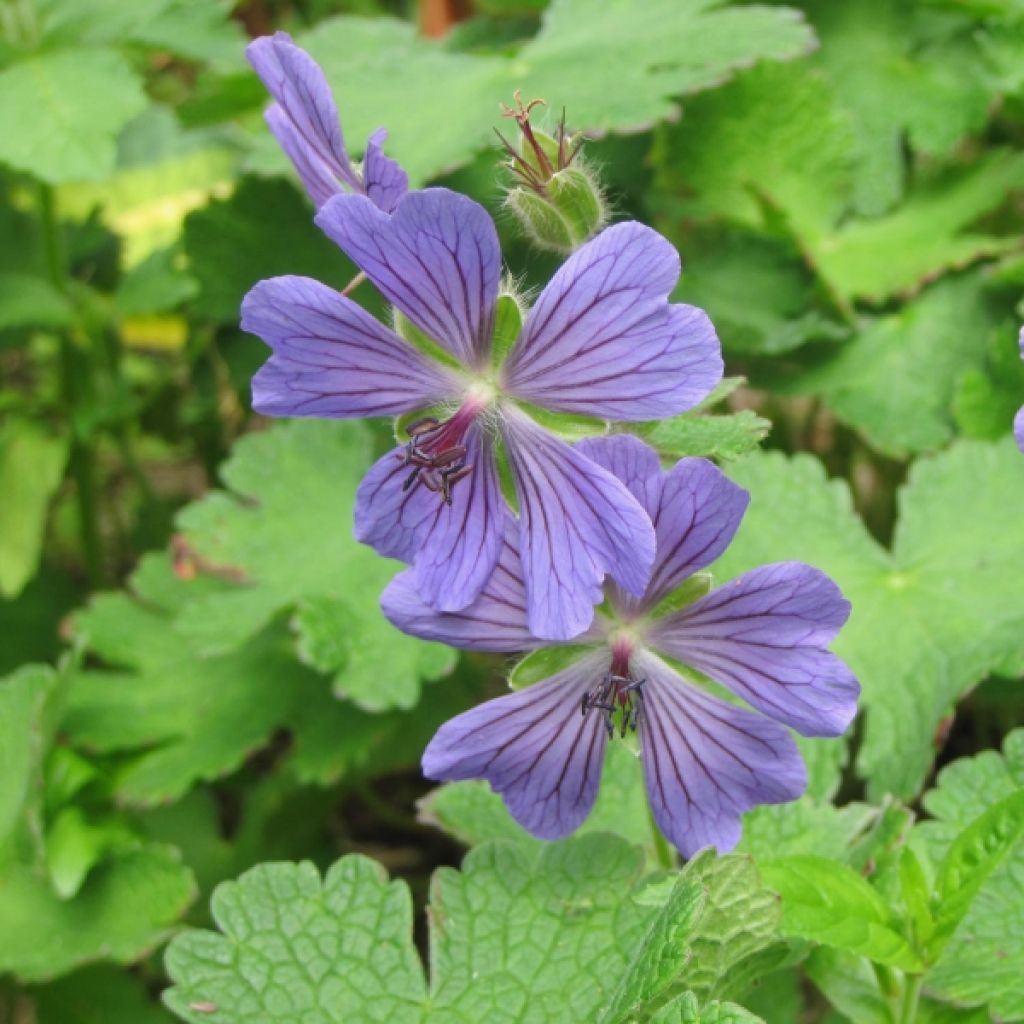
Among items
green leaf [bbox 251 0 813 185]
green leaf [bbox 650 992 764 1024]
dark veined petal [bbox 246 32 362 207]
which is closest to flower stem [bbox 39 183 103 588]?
green leaf [bbox 251 0 813 185]

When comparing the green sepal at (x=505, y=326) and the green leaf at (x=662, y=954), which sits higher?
the green sepal at (x=505, y=326)

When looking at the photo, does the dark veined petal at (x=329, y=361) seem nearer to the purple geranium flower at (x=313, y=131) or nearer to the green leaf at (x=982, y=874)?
the purple geranium flower at (x=313, y=131)

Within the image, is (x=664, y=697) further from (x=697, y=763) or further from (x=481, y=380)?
(x=481, y=380)

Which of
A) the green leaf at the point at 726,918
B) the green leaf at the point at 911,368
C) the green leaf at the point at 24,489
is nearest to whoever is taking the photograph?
the green leaf at the point at 726,918

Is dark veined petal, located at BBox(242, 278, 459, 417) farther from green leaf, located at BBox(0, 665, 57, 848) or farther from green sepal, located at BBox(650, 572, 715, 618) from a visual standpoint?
green leaf, located at BBox(0, 665, 57, 848)

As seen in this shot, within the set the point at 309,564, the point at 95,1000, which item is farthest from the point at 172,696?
the point at 95,1000

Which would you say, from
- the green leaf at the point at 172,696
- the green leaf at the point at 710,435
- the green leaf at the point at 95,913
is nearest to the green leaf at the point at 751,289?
the green leaf at the point at 172,696

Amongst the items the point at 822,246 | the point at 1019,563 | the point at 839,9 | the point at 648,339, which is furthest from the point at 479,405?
the point at 839,9
